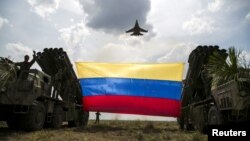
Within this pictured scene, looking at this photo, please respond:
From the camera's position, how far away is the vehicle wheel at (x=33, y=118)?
1273 cm

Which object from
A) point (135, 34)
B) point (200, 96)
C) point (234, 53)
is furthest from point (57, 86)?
point (135, 34)

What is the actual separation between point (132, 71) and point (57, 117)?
13.6 feet

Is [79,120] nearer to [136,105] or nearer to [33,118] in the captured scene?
[136,105]

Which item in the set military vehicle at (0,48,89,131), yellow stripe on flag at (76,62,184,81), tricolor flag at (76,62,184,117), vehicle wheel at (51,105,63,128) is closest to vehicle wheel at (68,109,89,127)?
military vehicle at (0,48,89,131)

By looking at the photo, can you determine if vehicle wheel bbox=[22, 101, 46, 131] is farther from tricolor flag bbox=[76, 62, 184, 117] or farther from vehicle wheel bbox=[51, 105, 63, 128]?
tricolor flag bbox=[76, 62, 184, 117]

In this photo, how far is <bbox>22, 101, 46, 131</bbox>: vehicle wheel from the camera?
501 inches

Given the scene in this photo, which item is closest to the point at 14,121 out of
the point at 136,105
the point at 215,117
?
the point at 136,105

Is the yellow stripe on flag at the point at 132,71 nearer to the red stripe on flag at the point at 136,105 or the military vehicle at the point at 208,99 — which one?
the military vehicle at the point at 208,99

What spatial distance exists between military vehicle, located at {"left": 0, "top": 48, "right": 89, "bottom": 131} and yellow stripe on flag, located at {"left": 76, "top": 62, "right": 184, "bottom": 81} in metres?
0.73

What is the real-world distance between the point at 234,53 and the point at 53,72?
→ 31.6 feet

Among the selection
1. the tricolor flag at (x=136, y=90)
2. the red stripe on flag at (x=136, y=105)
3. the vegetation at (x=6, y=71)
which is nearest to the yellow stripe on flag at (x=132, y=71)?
the tricolor flag at (x=136, y=90)

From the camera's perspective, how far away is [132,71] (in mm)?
17297

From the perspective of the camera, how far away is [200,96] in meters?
15.9

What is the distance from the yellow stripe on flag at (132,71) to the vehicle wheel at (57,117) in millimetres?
2163
